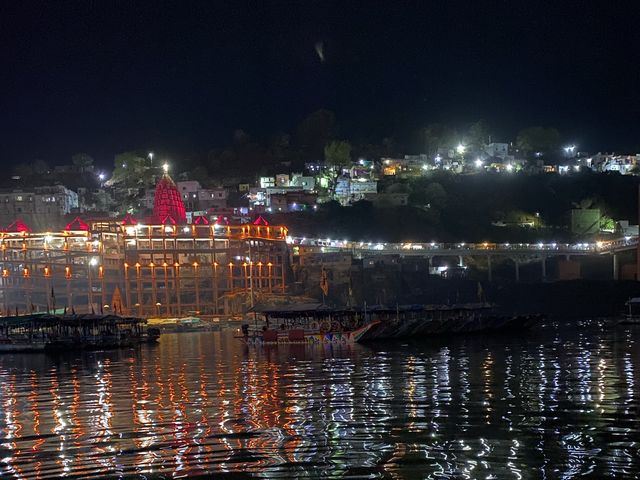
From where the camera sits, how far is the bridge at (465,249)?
117m

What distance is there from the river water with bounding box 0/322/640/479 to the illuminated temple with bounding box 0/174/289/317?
170ft

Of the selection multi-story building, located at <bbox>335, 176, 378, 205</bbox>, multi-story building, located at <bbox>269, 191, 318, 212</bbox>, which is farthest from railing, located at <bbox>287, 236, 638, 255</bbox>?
multi-story building, located at <bbox>335, 176, 378, 205</bbox>

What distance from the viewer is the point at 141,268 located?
104688 mm

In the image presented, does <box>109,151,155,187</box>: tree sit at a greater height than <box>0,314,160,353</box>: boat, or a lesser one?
greater

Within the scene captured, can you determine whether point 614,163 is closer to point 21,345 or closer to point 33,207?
point 33,207

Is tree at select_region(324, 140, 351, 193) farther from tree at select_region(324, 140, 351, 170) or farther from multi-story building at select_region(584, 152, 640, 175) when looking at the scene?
multi-story building at select_region(584, 152, 640, 175)

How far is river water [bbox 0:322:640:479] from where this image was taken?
67.1ft

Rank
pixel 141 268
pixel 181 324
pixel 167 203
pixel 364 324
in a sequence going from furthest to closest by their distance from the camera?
pixel 167 203, pixel 141 268, pixel 181 324, pixel 364 324

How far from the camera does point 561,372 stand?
40281 mm

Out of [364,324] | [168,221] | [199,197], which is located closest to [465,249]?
[168,221]

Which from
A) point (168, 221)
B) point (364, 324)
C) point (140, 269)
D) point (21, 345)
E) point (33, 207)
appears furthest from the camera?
point (33, 207)

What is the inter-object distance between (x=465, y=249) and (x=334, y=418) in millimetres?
95778

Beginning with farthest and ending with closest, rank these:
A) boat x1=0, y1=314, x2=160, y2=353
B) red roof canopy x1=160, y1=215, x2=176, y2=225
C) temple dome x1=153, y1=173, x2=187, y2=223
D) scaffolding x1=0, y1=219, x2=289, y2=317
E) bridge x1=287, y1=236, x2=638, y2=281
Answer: temple dome x1=153, y1=173, x2=187, y2=223 → bridge x1=287, y1=236, x2=638, y2=281 → red roof canopy x1=160, y1=215, x2=176, y2=225 → scaffolding x1=0, y1=219, x2=289, y2=317 → boat x1=0, y1=314, x2=160, y2=353

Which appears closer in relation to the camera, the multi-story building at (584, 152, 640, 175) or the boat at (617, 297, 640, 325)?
the boat at (617, 297, 640, 325)
